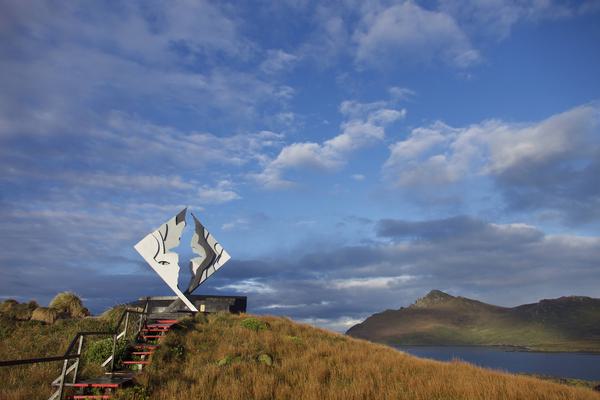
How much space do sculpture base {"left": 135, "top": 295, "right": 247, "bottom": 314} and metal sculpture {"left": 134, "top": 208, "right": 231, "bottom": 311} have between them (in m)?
0.81

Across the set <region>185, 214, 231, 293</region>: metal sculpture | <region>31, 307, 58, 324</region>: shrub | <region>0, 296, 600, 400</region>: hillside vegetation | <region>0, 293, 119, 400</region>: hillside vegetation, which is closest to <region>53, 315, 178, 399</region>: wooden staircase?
<region>0, 296, 600, 400</region>: hillside vegetation

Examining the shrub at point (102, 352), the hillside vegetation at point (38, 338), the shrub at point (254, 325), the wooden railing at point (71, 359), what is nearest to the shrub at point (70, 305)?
the hillside vegetation at point (38, 338)

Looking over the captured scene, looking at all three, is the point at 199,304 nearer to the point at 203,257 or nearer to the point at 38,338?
the point at 203,257

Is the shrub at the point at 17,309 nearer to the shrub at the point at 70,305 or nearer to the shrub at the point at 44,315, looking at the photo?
the shrub at the point at 44,315

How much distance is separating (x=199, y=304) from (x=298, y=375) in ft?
53.7

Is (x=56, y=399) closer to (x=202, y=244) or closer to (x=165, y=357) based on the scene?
(x=165, y=357)

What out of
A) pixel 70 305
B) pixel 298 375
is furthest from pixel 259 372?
pixel 70 305

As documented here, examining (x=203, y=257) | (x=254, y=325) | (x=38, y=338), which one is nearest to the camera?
(x=38, y=338)

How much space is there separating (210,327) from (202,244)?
7608mm

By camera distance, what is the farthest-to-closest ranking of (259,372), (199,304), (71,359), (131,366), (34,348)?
(199,304), (34,348), (71,359), (131,366), (259,372)

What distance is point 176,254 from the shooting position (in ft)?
84.9

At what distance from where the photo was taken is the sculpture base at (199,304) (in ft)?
87.2

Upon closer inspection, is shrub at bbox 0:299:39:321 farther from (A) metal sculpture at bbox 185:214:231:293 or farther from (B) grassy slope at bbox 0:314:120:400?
(A) metal sculpture at bbox 185:214:231:293

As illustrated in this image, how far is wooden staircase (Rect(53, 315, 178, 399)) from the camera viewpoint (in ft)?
37.5
